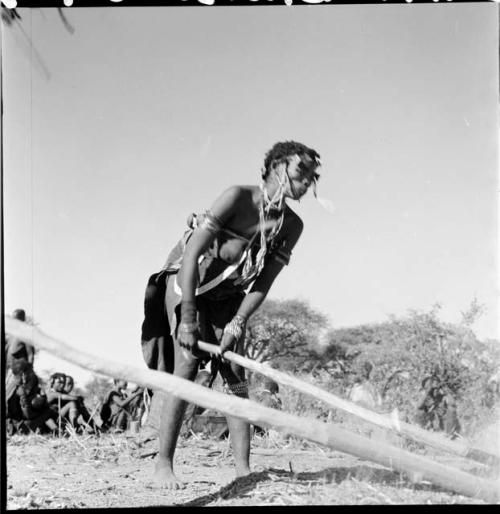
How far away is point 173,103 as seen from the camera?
493 cm

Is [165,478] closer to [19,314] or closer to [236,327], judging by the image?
[236,327]

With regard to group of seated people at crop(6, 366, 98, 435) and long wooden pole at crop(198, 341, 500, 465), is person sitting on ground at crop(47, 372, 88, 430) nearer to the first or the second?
group of seated people at crop(6, 366, 98, 435)

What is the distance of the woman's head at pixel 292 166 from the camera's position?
4.84 meters

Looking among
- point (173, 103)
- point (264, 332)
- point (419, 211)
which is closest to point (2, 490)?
point (264, 332)

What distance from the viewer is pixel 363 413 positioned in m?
4.32

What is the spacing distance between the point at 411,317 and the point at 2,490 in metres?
2.84

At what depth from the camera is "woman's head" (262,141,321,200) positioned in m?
4.84

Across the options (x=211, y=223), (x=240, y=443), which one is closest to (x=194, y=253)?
(x=211, y=223)

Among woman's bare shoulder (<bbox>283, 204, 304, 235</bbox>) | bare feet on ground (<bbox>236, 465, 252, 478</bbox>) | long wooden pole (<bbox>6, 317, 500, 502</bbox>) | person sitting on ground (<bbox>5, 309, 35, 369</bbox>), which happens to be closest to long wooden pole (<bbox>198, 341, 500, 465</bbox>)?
long wooden pole (<bbox>6, 317, 500, 502</bbox>)

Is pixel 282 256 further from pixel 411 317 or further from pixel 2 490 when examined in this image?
pixel 2 490

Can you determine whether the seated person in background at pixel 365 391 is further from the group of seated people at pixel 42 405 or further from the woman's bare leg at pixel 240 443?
the group of seated people at pixel 42 405

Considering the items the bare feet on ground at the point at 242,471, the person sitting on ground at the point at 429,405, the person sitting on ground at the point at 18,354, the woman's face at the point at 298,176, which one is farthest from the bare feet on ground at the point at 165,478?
the woman's face at the point at 298,176

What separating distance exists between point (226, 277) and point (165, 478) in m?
1.31

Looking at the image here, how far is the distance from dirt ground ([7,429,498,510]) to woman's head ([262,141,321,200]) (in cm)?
177
